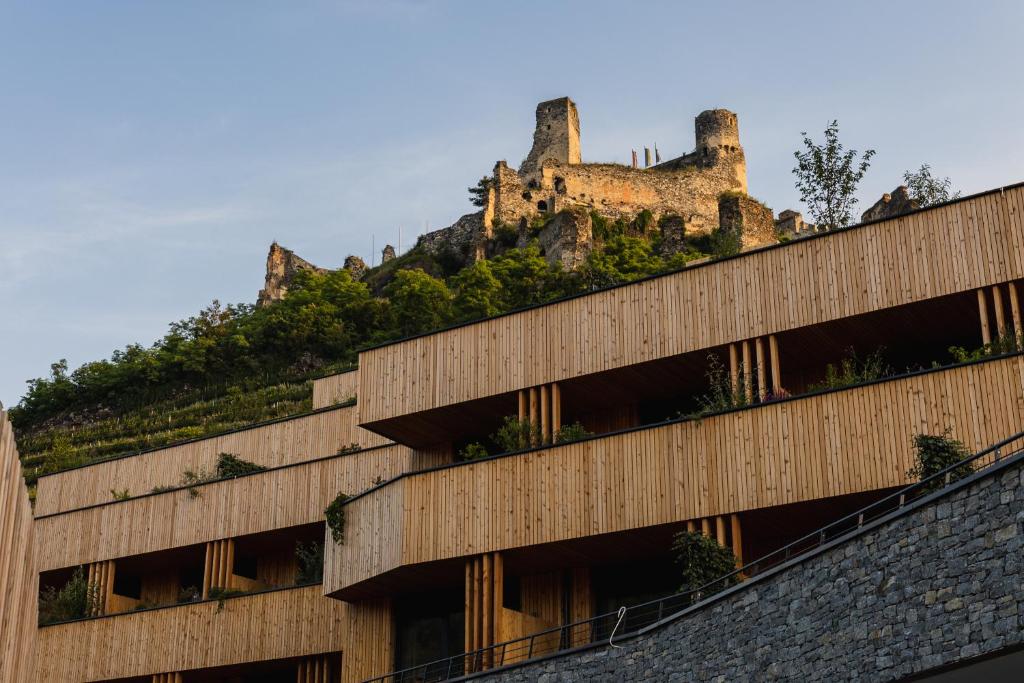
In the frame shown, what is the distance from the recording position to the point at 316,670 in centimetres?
2778

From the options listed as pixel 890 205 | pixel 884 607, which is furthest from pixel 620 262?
pixel 884 607

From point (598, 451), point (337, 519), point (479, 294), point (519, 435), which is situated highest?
point (479, 294)

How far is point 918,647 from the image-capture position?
14.6 meters

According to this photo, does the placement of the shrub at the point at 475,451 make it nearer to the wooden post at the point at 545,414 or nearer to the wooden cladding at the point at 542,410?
the wooden cladding at the point at 542,410

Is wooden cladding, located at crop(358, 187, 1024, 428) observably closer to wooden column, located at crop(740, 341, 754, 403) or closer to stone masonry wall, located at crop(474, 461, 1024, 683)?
wooden column, located at crop(740, 341, 754, 403)

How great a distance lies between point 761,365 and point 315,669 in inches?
454


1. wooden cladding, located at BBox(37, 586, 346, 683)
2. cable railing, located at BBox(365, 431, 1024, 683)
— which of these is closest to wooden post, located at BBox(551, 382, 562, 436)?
cable railing, located at BBox(365, 431, 1024, 683)

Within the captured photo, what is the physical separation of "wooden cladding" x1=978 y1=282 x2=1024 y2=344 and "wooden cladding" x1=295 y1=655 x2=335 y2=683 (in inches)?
570

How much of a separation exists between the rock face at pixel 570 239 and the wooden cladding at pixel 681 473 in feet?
101

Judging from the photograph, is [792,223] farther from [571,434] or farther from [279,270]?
[571,434]

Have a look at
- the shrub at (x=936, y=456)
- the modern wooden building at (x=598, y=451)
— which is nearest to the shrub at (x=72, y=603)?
the modern wooden building at (x=598, y=451)

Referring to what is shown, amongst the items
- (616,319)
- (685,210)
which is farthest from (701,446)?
(685,210)

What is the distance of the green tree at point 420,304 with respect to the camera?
176 feet

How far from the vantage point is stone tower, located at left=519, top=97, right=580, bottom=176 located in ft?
230
